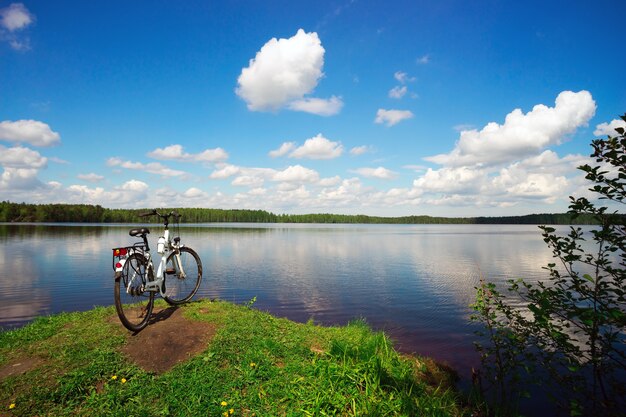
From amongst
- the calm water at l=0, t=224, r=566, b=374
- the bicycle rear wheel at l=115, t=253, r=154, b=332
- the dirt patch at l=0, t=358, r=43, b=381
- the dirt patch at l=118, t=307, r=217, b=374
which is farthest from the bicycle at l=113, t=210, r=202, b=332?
the calm water at l=0, t=224, r=566, b=374

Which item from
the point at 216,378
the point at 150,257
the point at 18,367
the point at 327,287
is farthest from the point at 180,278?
the point at 327,287

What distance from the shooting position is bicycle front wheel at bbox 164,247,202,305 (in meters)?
11.3

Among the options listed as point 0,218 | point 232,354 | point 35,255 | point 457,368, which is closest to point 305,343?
point 232,354

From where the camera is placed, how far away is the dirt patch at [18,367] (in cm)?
664

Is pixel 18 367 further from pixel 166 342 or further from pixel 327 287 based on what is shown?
pixel 327 287

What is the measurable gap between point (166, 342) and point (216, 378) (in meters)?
1.93

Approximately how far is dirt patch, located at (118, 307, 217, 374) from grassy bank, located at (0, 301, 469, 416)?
0.11m

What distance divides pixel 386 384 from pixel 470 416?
1843mm

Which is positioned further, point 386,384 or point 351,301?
point 351,301

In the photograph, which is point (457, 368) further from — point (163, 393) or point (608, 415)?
point (163, 393)

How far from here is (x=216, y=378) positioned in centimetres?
676

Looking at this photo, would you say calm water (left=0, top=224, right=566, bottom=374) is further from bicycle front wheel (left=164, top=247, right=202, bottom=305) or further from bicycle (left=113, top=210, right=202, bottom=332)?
bicycle (left=113, top=210, right=202, bottom=332)

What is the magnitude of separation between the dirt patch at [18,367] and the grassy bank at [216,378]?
0.07 feet

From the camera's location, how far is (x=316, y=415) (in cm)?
608
